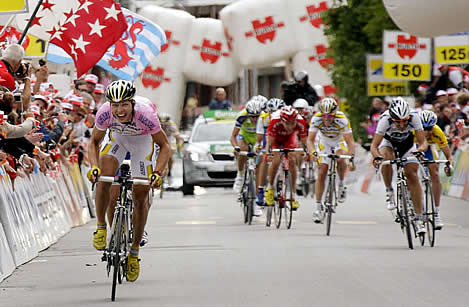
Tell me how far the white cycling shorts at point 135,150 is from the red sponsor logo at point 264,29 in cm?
2309

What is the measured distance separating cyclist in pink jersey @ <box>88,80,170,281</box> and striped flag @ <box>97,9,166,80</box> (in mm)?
7979

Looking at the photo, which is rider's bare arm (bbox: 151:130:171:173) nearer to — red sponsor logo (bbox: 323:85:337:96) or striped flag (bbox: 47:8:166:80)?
striped flag (bbox: 47:8:166:80)

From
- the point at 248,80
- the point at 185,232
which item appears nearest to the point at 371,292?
the point at 185,232

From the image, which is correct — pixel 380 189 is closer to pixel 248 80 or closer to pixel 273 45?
pixel 273 45

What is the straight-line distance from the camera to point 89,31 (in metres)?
18.0

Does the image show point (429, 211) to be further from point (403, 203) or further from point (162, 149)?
point (162, 149)

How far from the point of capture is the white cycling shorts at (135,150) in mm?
11602

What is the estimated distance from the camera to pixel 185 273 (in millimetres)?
12133

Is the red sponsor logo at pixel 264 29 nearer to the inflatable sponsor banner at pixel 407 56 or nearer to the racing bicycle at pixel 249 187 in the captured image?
the inflatable sponsor banner at pixel 407 56

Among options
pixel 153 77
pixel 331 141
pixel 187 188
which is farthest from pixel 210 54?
pixel 331 141

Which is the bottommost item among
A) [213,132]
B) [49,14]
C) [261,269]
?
[261,269]

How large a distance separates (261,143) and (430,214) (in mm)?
4818

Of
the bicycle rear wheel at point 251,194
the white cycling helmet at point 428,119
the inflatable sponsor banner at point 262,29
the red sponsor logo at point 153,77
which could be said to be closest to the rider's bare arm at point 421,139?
the white cycling helmet at point 428,119

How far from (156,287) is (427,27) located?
251 inches
